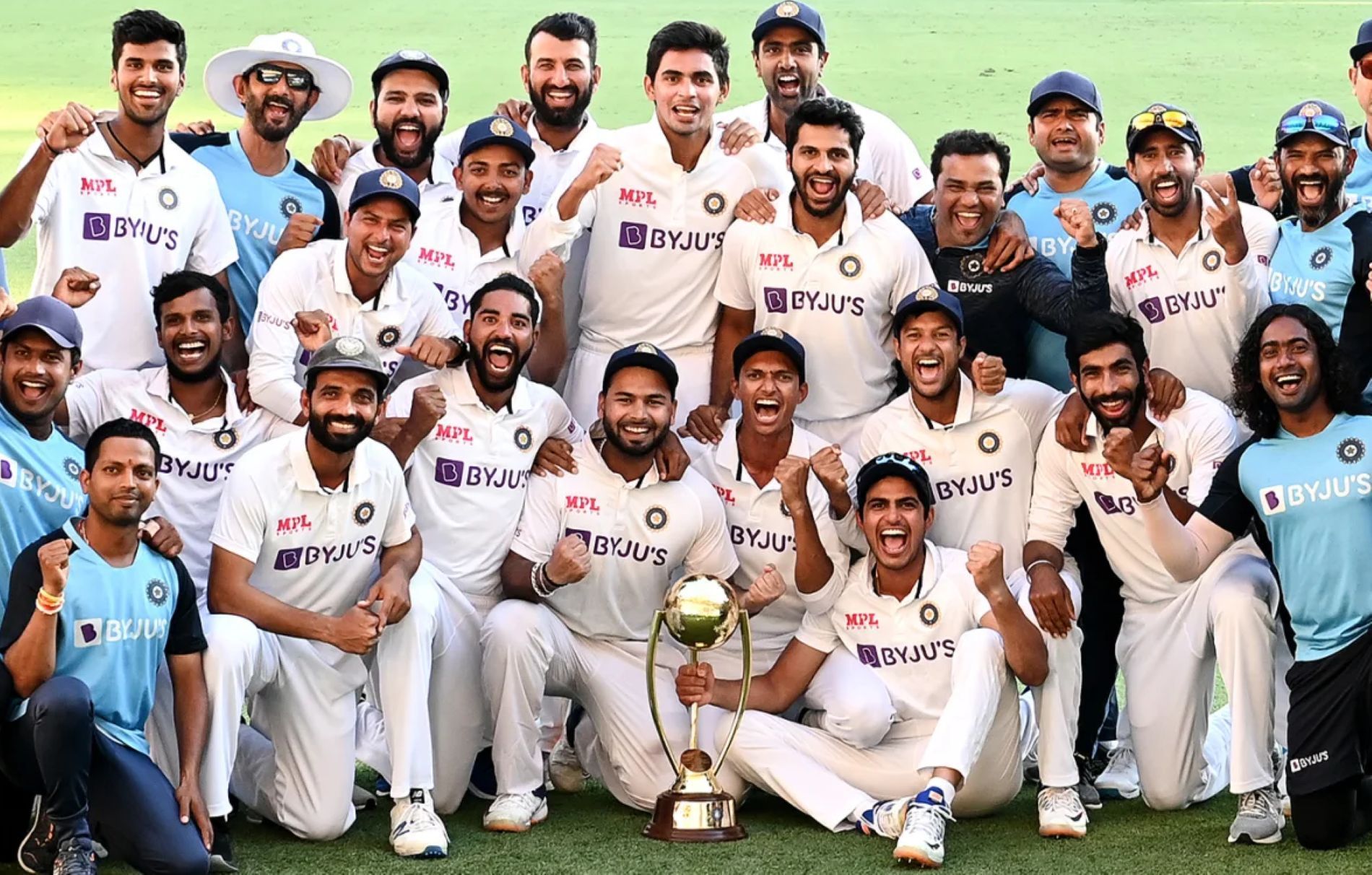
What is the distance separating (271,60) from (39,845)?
3.08 m

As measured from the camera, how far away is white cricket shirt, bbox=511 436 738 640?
655 cm

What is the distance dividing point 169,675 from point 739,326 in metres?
2.45

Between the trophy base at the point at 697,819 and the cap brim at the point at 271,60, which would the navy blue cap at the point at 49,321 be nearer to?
the cap brim at the point at 271,60

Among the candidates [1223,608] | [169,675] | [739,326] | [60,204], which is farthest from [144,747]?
[1223,608]

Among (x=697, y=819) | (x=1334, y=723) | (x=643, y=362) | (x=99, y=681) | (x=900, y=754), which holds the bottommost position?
(x=697, y=819)

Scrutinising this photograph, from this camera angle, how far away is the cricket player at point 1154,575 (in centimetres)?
612

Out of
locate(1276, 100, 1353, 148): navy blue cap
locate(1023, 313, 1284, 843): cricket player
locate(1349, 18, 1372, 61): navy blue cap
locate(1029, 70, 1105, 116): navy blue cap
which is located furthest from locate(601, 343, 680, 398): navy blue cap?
locate(1349, 18, 1372, 61): navy blue cap

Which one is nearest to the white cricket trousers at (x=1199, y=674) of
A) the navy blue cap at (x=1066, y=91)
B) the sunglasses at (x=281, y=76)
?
the navy blue cap at (x=1066, y=91)

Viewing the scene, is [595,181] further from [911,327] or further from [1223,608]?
[1223,608]

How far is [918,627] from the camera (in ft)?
20.5

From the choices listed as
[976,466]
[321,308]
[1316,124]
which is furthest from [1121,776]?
[321,308]

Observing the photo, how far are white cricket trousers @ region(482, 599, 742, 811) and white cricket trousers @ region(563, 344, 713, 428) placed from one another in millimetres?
959

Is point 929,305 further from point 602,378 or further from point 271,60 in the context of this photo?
point 271,60

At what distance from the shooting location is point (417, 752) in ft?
19.5
